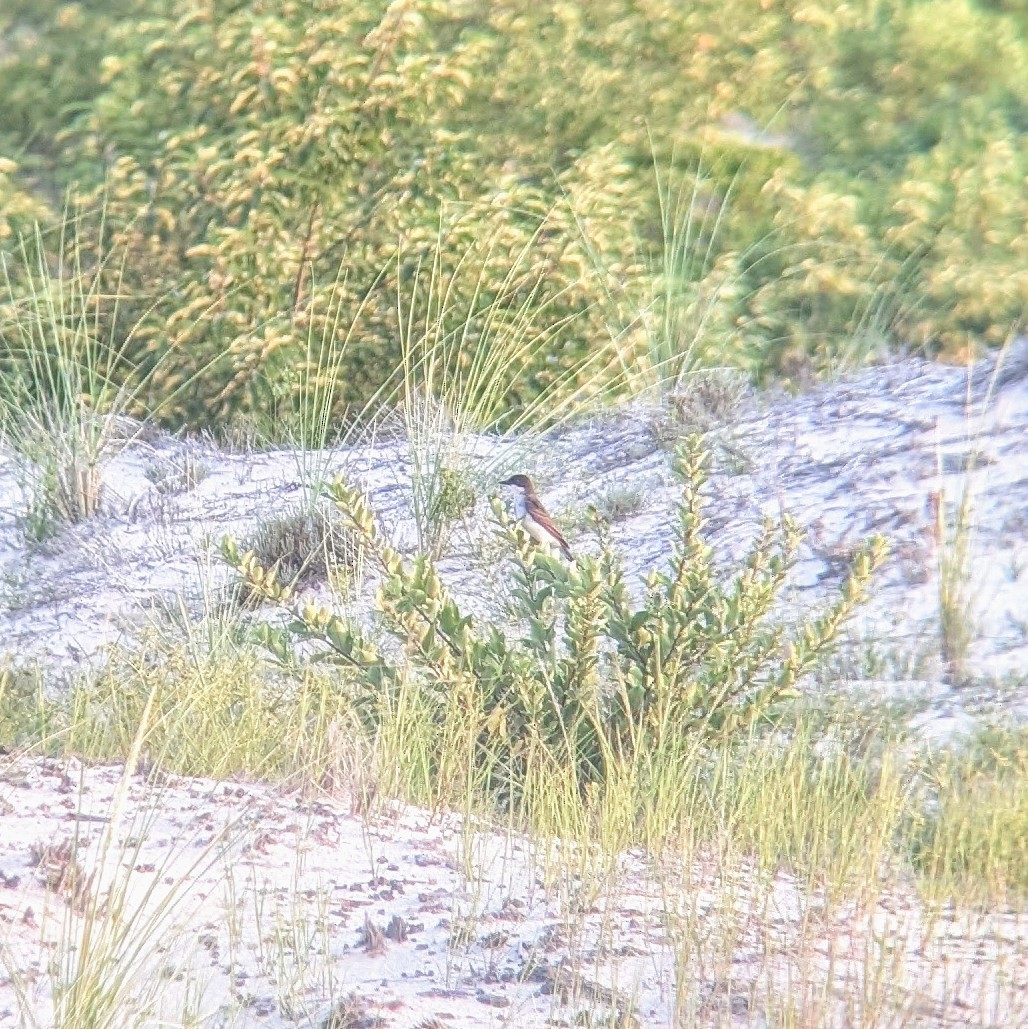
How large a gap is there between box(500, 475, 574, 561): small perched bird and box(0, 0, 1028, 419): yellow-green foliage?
5.47 feet

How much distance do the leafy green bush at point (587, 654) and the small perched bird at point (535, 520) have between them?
1.12 metres

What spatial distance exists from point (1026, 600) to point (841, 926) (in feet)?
7.35

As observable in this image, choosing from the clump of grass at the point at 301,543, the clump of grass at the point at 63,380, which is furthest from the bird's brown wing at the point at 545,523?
the clump of grass at the point at 63,380

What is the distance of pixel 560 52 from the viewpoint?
27.4 ft

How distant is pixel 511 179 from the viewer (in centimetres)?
785

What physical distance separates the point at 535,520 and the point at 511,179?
9.14 feet

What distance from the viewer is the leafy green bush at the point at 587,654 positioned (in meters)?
3.95

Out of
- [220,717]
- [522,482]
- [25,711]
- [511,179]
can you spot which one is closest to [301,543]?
[522,482]

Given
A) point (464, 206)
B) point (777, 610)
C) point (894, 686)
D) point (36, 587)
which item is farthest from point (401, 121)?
point (894, 686)

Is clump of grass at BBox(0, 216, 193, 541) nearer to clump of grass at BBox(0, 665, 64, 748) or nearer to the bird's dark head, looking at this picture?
the bird's dark head

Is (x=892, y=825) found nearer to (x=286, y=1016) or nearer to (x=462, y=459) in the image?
(x=286, y=1016)

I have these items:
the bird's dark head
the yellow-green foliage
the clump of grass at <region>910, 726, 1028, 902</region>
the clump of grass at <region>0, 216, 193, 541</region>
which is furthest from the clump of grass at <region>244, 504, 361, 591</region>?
the clump of grass at <region>910, 726, 1028, 902</region>

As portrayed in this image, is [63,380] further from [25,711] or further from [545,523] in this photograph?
[25,711]

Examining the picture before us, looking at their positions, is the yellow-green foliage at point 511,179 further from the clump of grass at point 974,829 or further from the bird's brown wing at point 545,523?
the clump of grass at point 974,829
